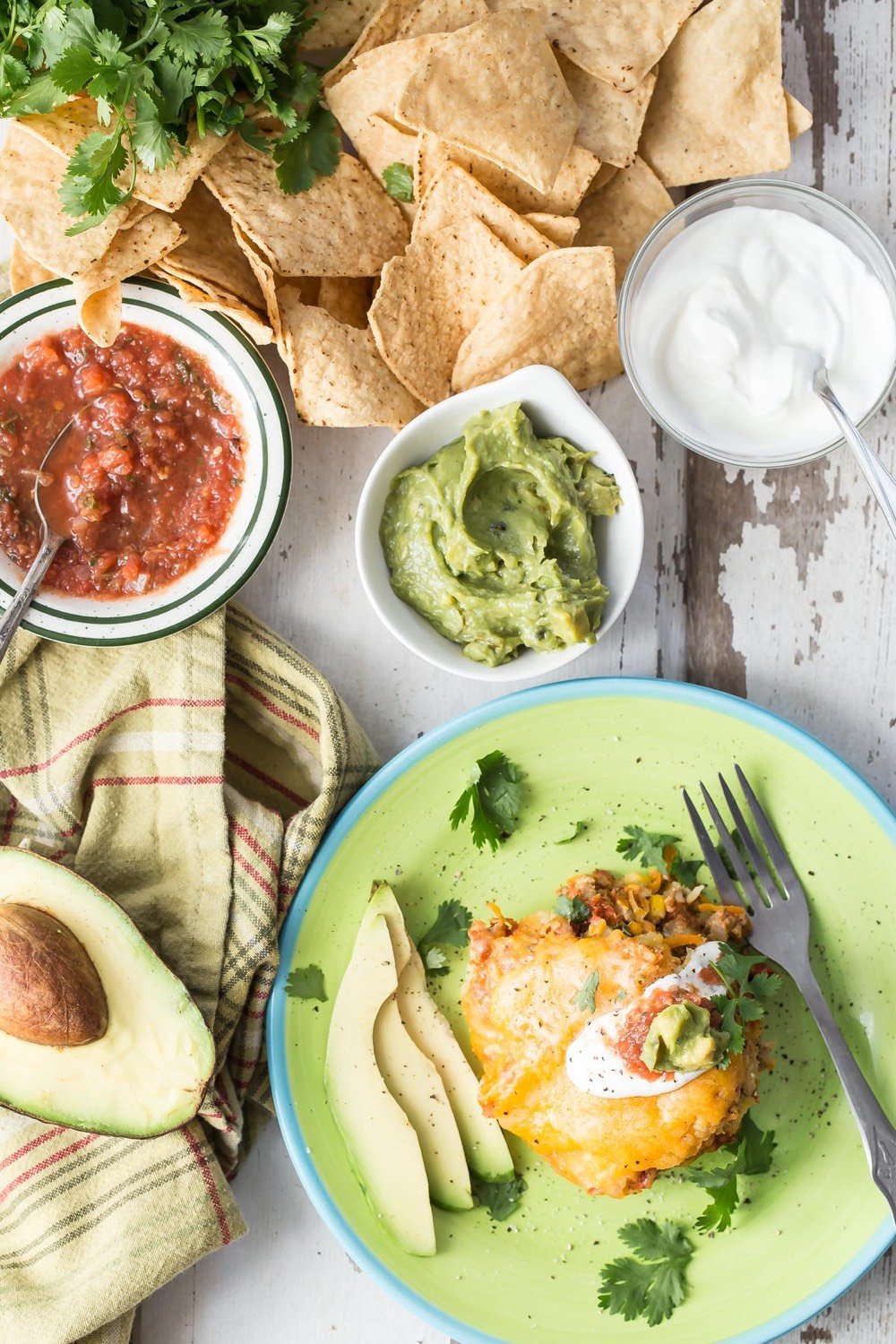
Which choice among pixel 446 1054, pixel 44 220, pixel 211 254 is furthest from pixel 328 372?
pixel 446 1054

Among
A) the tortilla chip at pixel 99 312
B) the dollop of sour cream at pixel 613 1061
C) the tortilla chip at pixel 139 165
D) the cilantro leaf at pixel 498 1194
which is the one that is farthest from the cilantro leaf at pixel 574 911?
the tortilla chip at pixel 139 165

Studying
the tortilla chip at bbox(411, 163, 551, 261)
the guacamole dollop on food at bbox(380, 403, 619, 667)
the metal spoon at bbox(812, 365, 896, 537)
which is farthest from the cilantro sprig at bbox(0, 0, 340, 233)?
the metal spoon at bbox(812, 365, 896, 537)

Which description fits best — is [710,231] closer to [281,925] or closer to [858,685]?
[858,685]

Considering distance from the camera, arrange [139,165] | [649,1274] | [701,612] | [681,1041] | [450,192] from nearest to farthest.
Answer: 1. [681,1041]
2. [139,165]
3. [450,192]
4. [649,1274]
5. [701,612]

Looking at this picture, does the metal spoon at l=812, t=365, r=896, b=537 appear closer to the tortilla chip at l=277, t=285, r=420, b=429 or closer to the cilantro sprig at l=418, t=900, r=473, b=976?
the tortilla chip at l=277, t=285, r=420, b=429

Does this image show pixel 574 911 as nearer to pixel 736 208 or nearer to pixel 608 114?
pixel 736 208

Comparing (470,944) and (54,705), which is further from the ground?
(54,705)

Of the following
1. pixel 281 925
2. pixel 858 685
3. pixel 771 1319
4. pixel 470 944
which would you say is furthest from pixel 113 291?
pixel 771 1319
